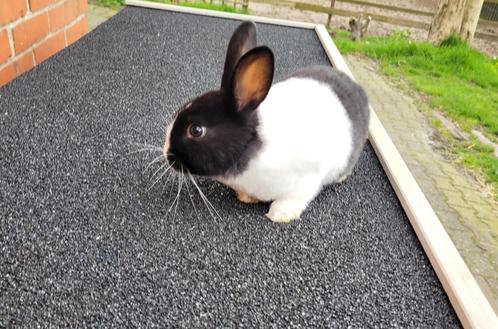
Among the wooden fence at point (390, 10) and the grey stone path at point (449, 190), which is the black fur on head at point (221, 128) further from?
the wooden fence at point (390, 10)

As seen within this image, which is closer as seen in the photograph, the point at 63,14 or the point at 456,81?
the point at 63,14

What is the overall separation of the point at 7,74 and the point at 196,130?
1.14 m

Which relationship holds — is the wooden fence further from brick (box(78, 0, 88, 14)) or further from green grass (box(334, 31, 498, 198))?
brick (box(78, 0, 88, 14))

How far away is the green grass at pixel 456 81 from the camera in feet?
10.6

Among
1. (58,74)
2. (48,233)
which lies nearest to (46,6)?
(58,74)

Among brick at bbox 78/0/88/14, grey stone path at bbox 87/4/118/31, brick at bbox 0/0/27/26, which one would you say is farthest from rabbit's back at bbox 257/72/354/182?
grey stone path at bbox 87/4/118/31

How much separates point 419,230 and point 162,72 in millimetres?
1373

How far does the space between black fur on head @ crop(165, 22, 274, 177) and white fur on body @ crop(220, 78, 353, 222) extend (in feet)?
0.14

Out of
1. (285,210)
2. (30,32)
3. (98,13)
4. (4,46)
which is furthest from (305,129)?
(98,13)

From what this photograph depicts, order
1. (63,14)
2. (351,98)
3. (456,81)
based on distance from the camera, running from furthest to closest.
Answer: (456,81) < (63,14) < (351,98)

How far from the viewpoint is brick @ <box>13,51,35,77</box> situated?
1906 millimetres

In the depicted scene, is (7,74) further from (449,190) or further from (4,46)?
(449,190)

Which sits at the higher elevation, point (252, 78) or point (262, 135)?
point (252, 78)

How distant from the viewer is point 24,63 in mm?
1962
